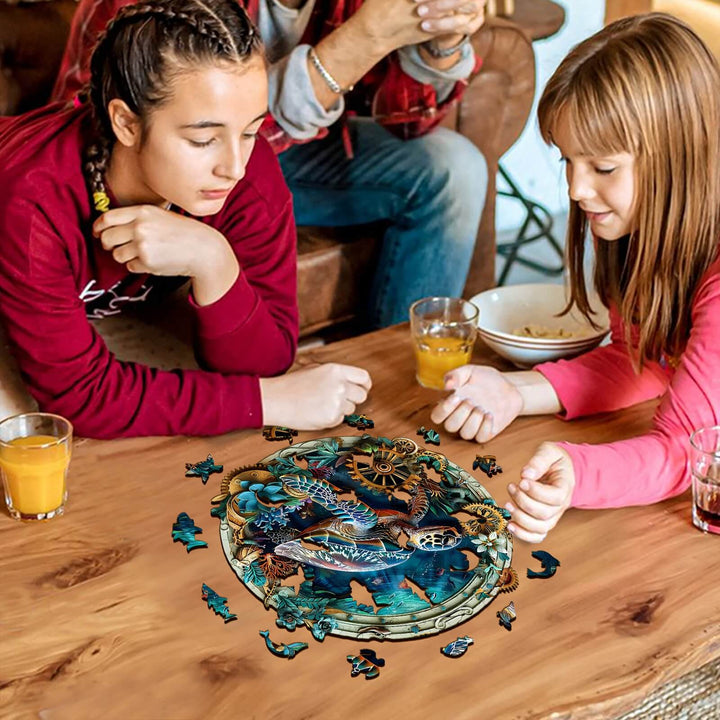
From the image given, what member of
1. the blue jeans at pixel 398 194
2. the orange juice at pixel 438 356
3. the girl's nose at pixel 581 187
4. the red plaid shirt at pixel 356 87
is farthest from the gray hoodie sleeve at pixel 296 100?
the girl's nose at pixel 581 187

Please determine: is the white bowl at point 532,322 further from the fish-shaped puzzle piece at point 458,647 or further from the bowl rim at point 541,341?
the fish-shaped puzzle piece at point 458,647

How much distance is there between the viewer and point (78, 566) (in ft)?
3.87

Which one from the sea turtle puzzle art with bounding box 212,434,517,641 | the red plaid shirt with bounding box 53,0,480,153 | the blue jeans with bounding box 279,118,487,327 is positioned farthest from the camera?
the blue jeans with bounding box 279,118,487,327

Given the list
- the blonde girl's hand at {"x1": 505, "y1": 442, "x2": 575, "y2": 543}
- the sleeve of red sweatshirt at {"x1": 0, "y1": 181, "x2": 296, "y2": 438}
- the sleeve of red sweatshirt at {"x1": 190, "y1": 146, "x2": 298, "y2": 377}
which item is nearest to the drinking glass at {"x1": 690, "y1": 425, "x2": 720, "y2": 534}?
the blonde girl's hand at {"x1": 505, "y1": 442, "x2": 575, "y2": 543}

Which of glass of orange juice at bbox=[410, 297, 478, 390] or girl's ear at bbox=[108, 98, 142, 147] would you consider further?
glass of orange juice at bbox=[410, 297, 478, 390]

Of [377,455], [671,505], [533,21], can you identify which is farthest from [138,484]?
[533,21]

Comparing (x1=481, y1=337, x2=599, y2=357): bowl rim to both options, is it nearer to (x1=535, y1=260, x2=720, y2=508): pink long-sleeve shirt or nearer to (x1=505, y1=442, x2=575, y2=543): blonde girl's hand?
(x1=535, y1=260, x2=720, y2=508): pink long-sleeve shirt

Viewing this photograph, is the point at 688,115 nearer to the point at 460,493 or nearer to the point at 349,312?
the point at 460,493

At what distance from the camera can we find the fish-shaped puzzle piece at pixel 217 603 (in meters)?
1.09

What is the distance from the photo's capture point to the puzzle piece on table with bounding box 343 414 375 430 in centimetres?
147

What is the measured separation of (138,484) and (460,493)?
1.32 ft

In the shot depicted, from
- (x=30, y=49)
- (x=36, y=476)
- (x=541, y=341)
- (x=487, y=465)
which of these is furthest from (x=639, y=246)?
(x=30, y=49)

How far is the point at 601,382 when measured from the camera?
4.96ft

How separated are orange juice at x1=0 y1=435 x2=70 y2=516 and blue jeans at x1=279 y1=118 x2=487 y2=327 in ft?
3.59
